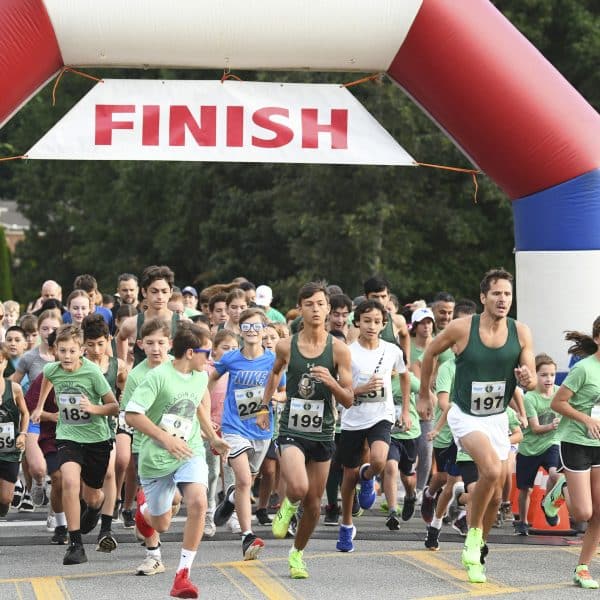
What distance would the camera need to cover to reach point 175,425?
848cm

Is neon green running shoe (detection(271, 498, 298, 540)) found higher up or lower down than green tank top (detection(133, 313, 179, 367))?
lower down

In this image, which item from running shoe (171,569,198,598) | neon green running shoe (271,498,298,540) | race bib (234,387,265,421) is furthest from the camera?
race bib (234,387,265,421)

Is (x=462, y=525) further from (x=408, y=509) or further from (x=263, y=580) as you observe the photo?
(x=263, y=580)

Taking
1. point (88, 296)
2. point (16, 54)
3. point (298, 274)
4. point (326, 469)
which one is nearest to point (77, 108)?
point (16, 54)

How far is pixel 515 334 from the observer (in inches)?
355

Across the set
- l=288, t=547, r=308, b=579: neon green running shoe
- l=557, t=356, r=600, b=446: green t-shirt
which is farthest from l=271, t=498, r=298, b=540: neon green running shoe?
l=557, t=356, r=600, b=446: green t-shirt

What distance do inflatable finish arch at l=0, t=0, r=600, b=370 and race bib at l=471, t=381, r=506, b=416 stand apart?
9.41ft

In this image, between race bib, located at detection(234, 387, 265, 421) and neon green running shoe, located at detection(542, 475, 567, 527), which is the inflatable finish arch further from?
race bib, located at detection(234, 387, 265, 421)

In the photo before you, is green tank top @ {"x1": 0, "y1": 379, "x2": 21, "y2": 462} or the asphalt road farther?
green tank top @ {"x1": 0, "y1": 379, "x2": 21, "y2": 462}

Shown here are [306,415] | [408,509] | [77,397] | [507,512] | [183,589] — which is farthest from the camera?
[507,512]

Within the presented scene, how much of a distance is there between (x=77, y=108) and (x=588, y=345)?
4.94m

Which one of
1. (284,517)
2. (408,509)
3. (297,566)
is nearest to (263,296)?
(408,509)

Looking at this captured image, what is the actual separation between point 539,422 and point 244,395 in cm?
252

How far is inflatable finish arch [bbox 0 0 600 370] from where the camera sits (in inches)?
450
